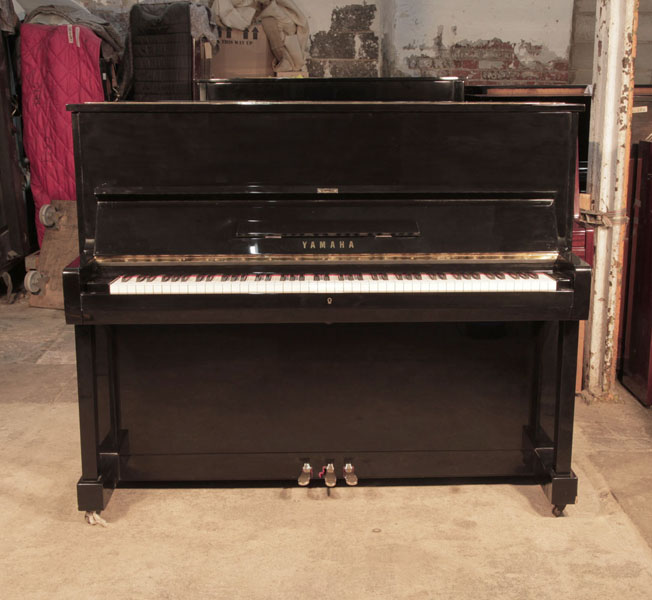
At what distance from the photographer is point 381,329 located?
8.80ft

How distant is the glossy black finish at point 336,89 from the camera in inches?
118

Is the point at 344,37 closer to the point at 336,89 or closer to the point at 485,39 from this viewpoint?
the point at 485,39

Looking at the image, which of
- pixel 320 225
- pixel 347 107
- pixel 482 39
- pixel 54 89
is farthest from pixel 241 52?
pixel 320 225

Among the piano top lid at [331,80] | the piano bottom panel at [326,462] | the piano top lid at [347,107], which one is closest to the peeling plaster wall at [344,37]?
the piano top lid at [331,80]

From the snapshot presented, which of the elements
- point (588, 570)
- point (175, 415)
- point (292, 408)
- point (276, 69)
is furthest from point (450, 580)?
point (276, 69)

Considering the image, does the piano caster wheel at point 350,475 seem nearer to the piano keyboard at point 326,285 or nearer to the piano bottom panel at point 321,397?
the piano bottom panel at point 321,397

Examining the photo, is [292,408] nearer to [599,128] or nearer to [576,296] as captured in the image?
[576,296]

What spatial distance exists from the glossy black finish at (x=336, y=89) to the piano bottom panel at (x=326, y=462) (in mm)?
1276

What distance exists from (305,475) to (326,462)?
104mm

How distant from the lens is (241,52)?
573cm

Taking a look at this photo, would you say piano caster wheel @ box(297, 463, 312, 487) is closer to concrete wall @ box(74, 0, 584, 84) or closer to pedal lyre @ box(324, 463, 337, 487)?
pedal lyre @ box(324, 463, 337, 487)

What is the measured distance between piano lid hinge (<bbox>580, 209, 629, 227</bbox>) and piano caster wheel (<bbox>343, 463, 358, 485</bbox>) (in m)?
1.52

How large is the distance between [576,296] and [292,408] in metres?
0.97

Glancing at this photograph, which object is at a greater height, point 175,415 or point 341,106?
point 341,106
